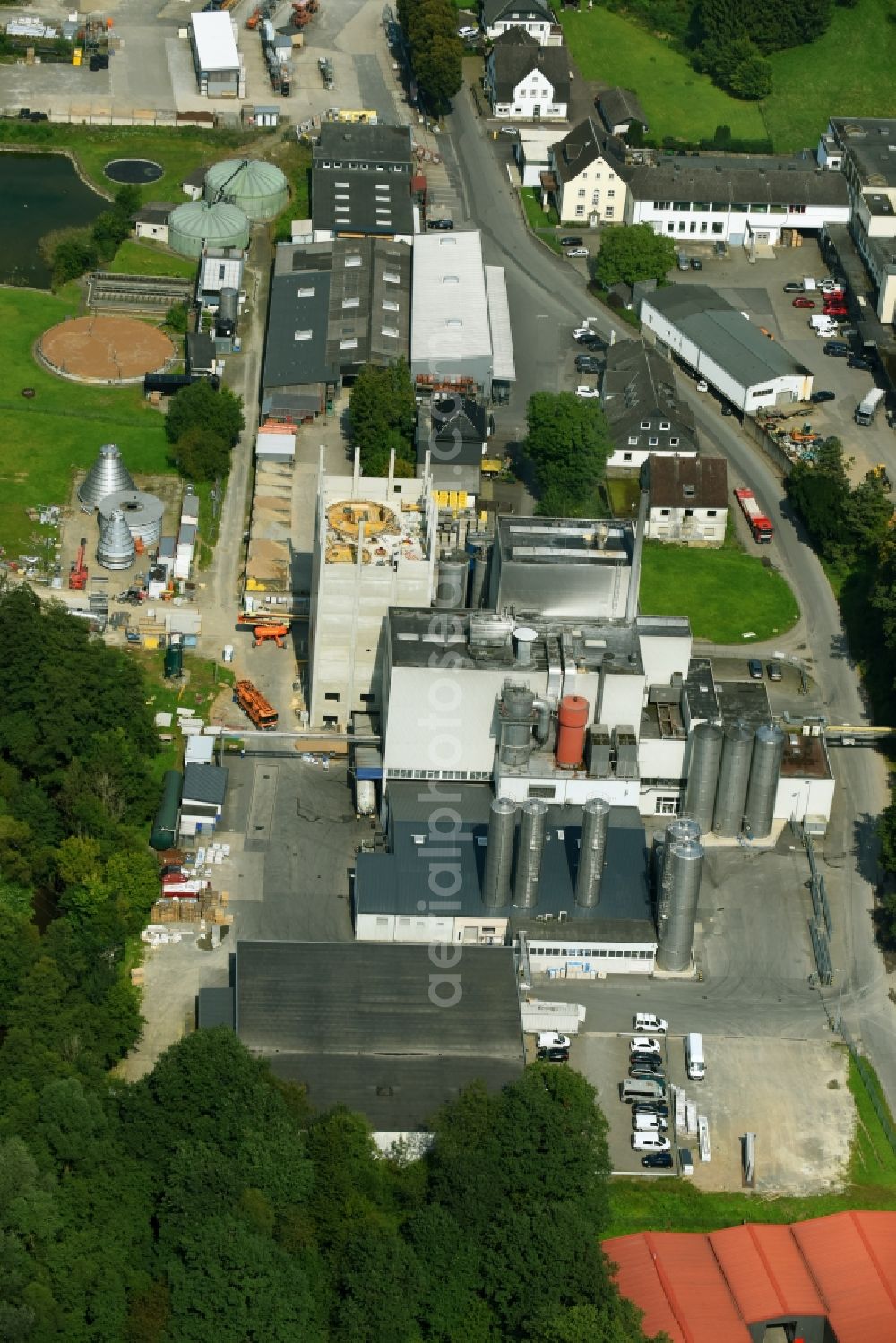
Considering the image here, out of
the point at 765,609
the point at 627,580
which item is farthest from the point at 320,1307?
the point at 765,609

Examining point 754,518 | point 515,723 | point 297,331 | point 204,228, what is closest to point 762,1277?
point 515,723

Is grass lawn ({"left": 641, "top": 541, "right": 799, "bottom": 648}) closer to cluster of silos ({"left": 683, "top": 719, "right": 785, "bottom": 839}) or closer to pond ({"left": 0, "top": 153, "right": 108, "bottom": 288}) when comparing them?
cluster of silos ({"left": 683, "top": 719, "right": 785, "bottom": 839})

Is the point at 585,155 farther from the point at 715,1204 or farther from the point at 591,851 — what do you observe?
A: the point at 715,1204

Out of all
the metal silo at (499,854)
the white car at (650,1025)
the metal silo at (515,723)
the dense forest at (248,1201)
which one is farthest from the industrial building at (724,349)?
the dense forest at (248,1201)

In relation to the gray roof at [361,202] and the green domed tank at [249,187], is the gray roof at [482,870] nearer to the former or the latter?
the gray roof at [361,202]

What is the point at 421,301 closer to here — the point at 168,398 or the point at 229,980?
the point at 168,398
